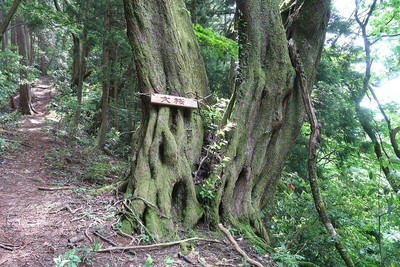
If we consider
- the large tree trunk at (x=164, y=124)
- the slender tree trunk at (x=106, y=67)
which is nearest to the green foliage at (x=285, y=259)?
the large tree trunk at (x=164, y=124)

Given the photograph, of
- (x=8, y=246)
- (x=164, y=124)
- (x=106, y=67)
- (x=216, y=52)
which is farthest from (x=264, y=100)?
(x=106, y=67)

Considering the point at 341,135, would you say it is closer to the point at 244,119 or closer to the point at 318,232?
the point at 318,232

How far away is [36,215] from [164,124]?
6.15 ft

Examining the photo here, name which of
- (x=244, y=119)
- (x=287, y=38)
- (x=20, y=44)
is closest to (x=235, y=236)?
(x=244, y=119)

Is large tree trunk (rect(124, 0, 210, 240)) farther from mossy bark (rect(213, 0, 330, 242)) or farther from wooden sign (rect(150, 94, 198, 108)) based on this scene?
mossy bark (rect(213, 0, 330, 242))

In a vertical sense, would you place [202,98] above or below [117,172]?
above

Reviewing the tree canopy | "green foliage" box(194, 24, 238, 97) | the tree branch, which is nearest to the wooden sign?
the tree canopy

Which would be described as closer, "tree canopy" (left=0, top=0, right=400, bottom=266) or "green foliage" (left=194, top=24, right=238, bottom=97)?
"tree canopy" (left=0, top=0, right=400, bottom=266)

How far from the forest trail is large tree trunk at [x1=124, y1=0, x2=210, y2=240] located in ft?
1.87

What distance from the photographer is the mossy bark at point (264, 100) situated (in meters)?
4.92

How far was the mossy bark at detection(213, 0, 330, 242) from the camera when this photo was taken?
4.92m

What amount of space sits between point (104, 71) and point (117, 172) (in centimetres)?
377

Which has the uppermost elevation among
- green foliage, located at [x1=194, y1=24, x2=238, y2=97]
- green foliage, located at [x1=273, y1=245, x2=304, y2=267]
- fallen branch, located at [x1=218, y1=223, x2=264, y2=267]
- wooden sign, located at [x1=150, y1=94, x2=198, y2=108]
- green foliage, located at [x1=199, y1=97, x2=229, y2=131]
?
green foliage, located at [x1=194, y1=24, x2=238, y2=97]

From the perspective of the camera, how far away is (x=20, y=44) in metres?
15.2
